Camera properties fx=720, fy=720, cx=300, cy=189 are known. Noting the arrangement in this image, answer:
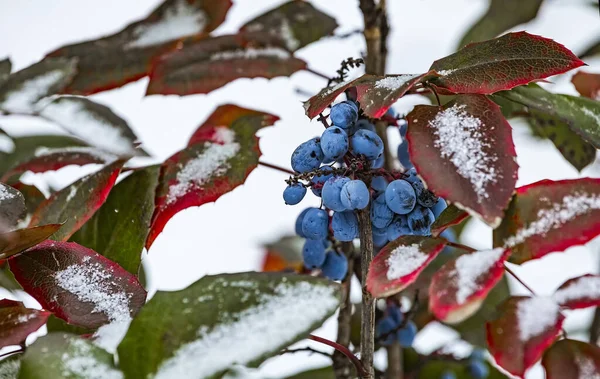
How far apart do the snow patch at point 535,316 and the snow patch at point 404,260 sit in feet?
0.18

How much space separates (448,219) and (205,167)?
0.18m

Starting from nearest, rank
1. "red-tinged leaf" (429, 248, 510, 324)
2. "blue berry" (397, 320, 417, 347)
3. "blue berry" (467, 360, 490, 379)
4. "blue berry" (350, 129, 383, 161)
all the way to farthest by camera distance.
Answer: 1. "red-tinged leaf" (429, 248, 510, 324)
2. "blue berry" (350, 129, 383, 161)
3. "blue berry" (397, 320, 417, 347)
4. "blue berry" (467, 360, 490, 379)

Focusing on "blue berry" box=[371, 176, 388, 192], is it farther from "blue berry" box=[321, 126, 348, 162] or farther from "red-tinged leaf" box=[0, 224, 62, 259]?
"red-tinged leaf" box=[0, 224, 62, 259]

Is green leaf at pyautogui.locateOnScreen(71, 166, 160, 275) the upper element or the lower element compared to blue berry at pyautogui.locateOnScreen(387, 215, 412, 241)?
upper

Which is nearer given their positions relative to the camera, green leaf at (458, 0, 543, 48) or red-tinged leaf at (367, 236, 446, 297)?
red-tinged leaf at (367, 236, 446, 297)

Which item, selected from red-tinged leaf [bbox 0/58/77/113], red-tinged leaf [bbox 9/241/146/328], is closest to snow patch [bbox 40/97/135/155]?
red-tinged leaf [bbox 0/58/77/113]

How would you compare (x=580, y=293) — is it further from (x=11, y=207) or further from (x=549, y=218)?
(x=11, y=207)

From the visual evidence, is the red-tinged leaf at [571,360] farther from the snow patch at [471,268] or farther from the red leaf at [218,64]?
the red leaf at [218,64]

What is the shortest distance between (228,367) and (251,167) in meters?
0.19

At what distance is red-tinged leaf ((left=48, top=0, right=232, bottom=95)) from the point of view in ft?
2.10

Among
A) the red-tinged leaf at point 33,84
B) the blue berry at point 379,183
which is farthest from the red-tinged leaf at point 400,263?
the red-tinged leaf at point 33,84

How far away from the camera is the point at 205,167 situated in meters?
0.50

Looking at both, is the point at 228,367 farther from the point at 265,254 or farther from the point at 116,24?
the point at 116,24

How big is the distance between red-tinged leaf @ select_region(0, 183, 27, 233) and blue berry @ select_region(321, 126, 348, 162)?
19cm
